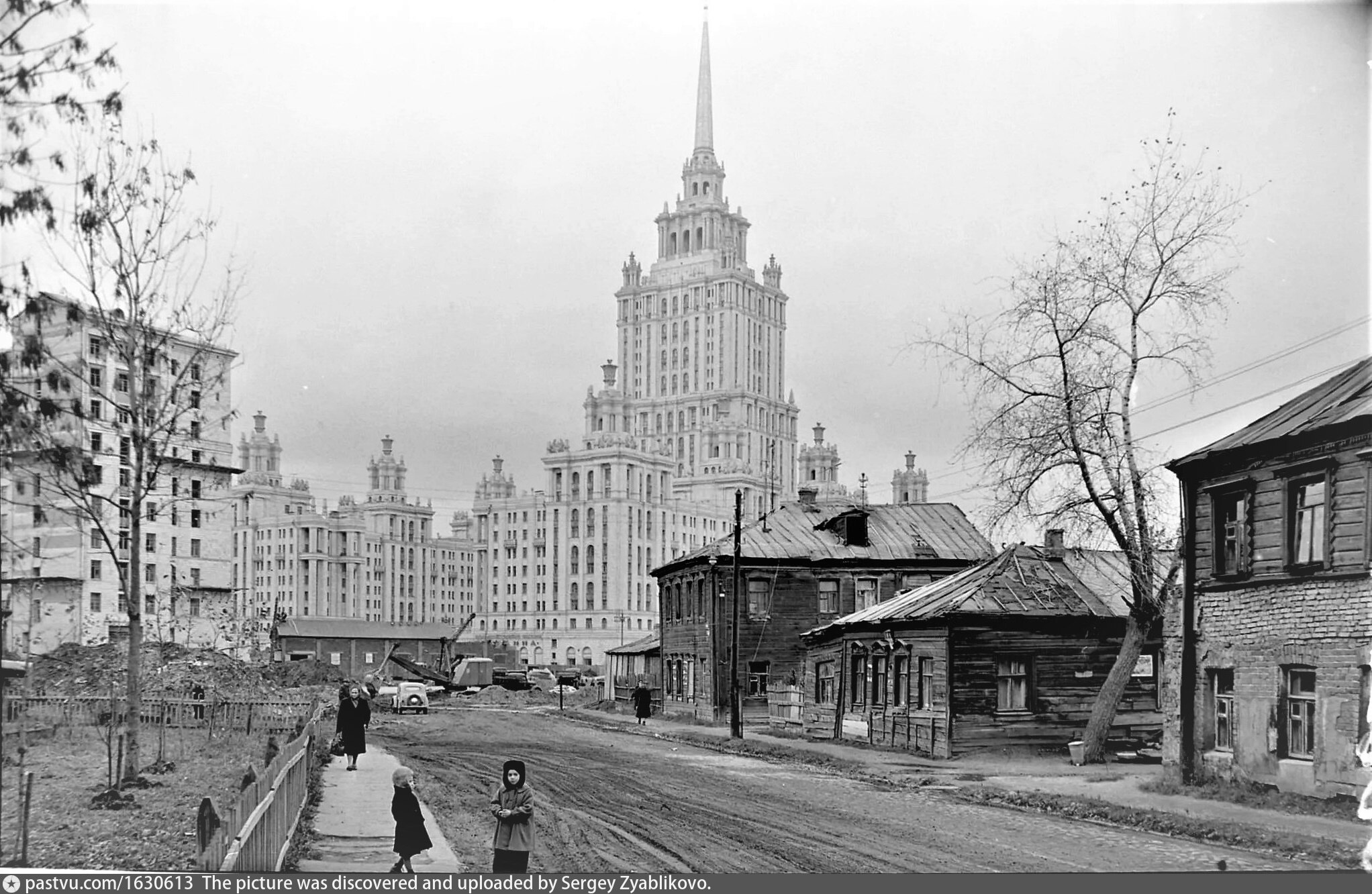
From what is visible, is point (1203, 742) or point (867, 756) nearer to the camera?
point (1203, 742)

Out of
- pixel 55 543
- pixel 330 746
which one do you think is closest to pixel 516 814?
pixel 55 543

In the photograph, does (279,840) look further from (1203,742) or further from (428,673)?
(428,673)

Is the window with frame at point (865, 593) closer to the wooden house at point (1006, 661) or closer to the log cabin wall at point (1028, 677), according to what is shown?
the wooden house at point (1006, 661)

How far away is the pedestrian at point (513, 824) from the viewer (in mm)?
12820

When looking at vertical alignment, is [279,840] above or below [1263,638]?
below

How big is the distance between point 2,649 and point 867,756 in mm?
24273

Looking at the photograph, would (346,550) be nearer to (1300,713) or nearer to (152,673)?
(152,673)

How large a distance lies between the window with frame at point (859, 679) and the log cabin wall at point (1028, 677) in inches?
201

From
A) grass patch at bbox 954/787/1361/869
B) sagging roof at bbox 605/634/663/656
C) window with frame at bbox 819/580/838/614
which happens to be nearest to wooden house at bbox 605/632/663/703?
sagging roof at bbox 605/634/663/656

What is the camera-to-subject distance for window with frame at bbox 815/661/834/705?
40.8 meters

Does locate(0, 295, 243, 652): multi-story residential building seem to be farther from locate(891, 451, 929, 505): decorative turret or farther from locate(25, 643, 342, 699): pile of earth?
locate(891, 451, 929, 505): decorative turret

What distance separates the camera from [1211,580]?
2364cm

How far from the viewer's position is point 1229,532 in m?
23.4

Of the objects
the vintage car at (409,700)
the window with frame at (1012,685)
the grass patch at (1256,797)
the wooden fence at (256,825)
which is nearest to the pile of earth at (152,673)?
the wooden fence at (256,825)
